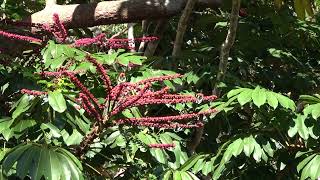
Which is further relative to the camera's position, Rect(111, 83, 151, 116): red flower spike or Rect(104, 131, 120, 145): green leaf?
Rect(104, 131, 120, 145): green leaf

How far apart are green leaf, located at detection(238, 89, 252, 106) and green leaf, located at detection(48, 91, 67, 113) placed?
0.84 metres

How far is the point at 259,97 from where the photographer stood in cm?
235

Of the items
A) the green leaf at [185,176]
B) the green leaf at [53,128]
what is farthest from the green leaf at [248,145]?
the green leaf at [53,128]

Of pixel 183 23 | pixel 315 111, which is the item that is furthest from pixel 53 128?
pixel 183 23

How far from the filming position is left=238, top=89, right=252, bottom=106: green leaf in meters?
2.31

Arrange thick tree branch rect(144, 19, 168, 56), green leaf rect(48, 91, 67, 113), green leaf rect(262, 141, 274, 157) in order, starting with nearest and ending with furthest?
green leaf rect(48, 91, 67, 113) < green leaf rect(262, 141, 274, 157) < thick tree branch rect(144, 19, 168, 56)

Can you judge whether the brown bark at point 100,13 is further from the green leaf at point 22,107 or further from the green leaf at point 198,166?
the green leaf at point 22,107

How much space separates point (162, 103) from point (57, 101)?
397 mm

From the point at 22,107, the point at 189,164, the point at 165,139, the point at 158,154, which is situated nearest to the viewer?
the point at 22,107

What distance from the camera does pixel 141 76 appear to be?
8.41 feet

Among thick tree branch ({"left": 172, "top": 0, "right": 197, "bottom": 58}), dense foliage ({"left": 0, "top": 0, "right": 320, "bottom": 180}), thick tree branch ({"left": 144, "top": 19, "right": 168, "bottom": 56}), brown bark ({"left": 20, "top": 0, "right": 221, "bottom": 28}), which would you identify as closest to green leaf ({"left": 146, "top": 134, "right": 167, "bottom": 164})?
dense foliage ({"left": 0, "top": 0, "right": 320, "bottom": 180})

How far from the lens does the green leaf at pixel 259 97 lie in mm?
2301

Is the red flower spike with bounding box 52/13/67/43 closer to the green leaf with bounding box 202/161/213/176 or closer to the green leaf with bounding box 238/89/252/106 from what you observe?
the green leaf with bounding box 238/89/252/106

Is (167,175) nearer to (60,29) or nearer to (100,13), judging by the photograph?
(60,29)
